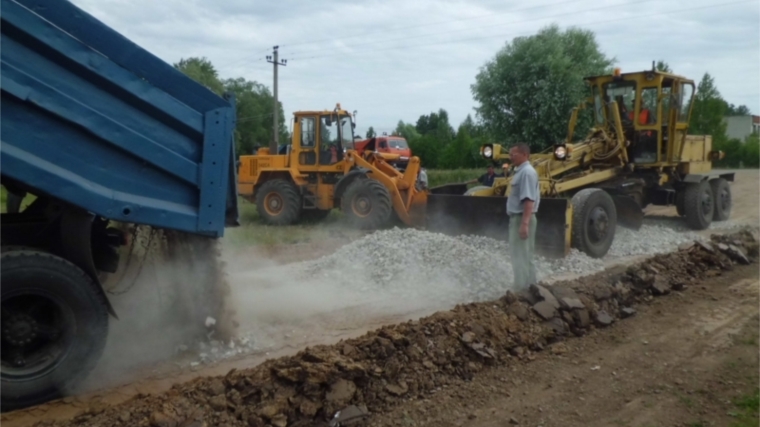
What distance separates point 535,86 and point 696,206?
1758 centimetres

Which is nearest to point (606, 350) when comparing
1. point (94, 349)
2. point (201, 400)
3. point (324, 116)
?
point (201, 400)

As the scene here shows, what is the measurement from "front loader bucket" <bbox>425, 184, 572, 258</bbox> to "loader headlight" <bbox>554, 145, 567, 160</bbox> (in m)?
1.68

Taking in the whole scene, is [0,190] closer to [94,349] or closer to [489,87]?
[94,349]

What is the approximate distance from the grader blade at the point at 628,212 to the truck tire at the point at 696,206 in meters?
1.84

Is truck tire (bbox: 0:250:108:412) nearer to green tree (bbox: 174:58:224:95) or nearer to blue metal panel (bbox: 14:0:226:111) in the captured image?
blue metal panel (bbox: 14:0:226:111)

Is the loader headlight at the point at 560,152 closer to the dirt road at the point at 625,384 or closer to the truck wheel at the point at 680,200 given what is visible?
the truck wheel at the point at 680,200

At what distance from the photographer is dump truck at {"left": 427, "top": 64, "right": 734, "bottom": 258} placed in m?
10.7

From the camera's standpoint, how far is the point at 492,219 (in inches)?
416

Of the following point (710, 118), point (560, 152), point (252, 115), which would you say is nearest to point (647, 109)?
point (560, 152)

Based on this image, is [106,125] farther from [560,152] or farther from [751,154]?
[751,154]

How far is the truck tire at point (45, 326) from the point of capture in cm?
439

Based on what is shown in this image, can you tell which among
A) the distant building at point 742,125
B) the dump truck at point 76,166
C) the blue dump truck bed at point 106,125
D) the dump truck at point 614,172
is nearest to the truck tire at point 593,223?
the dump truck at point 614,172

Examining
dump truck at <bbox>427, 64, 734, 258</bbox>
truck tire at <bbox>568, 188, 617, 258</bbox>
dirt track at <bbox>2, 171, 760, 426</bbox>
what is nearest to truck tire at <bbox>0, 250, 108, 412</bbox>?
dirt track at <bbox>2, 171, 760, 426</bbox>

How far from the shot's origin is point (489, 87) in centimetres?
3142
